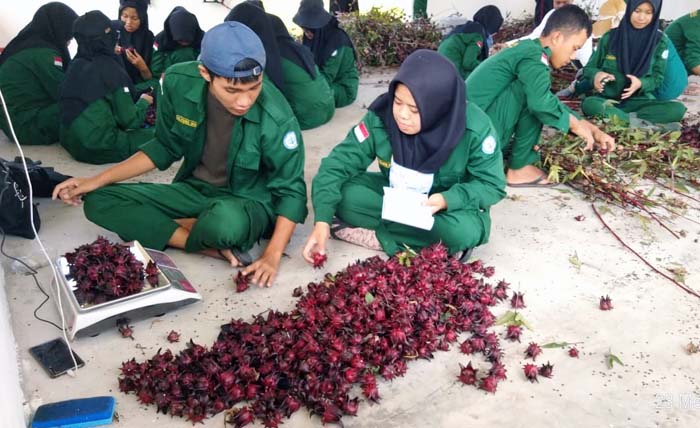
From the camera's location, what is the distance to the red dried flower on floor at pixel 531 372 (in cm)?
218

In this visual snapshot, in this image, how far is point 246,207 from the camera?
2.88 meters

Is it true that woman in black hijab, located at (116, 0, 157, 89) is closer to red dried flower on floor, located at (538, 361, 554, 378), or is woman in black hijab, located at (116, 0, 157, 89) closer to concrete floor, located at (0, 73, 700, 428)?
concrete floor, located at (0, 73, 700, 428)

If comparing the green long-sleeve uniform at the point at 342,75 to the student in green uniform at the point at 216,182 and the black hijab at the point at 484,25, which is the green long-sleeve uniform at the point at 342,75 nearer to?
the black hijab at the point at 484,25

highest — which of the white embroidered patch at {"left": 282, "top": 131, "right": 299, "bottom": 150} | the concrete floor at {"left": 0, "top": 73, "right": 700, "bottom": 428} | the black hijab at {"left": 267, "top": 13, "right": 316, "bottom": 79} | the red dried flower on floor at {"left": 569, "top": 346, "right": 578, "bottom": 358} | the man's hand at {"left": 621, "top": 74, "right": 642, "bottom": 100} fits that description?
the black hijab at {"left": 267, "top": 13, "right": 316, "bottom": 79}

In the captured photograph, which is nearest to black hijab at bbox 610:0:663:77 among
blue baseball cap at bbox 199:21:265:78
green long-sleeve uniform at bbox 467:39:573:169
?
green long-sleeve uniform at bbox 467:39:573:169

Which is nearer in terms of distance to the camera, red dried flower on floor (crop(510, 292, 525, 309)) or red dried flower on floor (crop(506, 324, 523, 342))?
red dried flower on floor (crop(506, 324, 523, 342))

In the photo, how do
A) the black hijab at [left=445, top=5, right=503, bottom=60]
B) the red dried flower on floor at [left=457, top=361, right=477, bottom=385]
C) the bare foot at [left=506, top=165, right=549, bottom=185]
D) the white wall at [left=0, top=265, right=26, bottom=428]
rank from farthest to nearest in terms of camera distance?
the black hijab at [left=445, top=5, right=503, bottom=60], the bare foot at [left=506, top=165, right=549, bottom=185], the red dried flower on floor at [left=457, top=361, right=477, bottom=385], the white wall at [left=0, top=265, right=26, bottom=428]

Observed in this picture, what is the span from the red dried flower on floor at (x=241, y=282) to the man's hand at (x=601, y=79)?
3.64m

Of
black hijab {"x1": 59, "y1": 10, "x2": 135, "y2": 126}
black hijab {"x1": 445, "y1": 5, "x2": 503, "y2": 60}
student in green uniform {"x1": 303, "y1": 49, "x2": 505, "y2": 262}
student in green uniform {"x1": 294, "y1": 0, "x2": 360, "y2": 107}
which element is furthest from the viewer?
black hijab {"x1": 445, "y1": 5, "x2": 503, "y2": 60}

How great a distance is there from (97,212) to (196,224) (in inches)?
19.0

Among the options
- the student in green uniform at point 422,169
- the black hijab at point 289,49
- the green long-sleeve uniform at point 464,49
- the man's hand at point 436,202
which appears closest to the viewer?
the student in green uniform at point 422,169

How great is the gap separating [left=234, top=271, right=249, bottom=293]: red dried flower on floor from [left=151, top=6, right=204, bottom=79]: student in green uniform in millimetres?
2818

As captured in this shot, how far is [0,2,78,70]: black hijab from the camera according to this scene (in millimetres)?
4188

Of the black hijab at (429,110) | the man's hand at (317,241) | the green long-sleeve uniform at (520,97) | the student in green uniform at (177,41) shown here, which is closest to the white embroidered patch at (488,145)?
the black hijab at (429,110)
